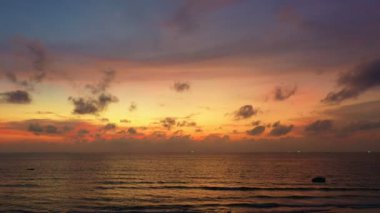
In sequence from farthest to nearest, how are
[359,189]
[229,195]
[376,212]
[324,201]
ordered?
1. [359,189]
2. [229,195]
3. [324,201]
4. [376,212]

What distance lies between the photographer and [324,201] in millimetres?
58812

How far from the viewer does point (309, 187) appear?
253ft

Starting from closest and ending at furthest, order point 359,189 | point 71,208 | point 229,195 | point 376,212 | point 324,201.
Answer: point 376,212 → point 71,208 → point 324,201 → point 229,195 → point 359,189

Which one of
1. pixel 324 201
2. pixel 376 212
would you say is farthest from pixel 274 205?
pixel 376 212

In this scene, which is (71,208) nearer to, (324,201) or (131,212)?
(131,212)

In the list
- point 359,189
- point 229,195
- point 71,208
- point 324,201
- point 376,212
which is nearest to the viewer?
point 376,212

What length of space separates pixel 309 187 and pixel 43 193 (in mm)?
50445

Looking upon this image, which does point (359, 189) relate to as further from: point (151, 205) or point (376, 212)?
point (151, 205)

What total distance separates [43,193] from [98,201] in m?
14.8

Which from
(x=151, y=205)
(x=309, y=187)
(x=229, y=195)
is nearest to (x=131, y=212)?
(x=151, y=205)

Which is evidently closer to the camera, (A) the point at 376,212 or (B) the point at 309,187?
(A) the point at 376,212

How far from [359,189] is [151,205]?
4161cm

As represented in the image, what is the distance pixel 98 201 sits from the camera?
197 feet

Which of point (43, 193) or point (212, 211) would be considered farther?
point (43, 193)
